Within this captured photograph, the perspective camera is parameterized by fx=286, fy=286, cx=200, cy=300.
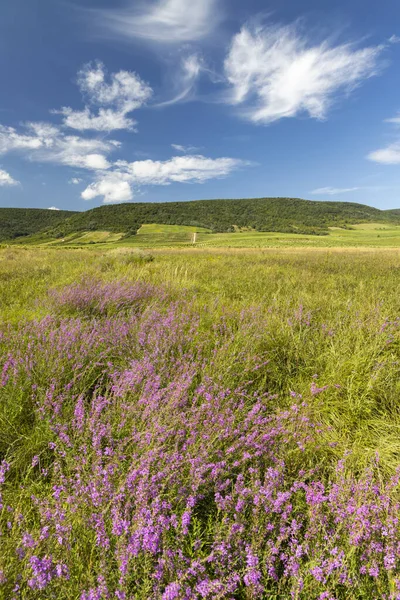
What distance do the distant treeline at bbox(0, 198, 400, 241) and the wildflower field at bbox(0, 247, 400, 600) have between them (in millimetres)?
127058

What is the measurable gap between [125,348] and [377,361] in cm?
276

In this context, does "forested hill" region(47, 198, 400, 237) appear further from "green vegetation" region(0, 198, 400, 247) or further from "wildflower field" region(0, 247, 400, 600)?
"wildflower field" region(0, 247, 400, 600)

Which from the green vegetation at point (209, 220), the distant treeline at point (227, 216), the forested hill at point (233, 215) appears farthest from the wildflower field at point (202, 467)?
the forested hill at point (233, 215)

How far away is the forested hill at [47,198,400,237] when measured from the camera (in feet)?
462

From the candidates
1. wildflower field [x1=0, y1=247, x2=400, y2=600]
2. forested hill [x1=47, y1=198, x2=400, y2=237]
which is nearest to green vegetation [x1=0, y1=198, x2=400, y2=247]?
forested hill [x1=47, y1=198, x2=400, y2=237]

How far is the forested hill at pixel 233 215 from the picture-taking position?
462 ft

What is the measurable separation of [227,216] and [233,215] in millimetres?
4611

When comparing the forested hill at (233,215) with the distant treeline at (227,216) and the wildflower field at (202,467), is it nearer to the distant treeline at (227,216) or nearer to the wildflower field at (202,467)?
the distant treeline at (227,216)

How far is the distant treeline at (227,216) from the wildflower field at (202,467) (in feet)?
417

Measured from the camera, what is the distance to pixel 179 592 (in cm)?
117

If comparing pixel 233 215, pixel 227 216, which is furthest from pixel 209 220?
pixel 233 215

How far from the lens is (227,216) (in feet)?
507

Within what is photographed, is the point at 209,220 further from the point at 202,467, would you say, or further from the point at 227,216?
the point at 202,467

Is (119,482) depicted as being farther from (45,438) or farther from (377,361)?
(377,361)
